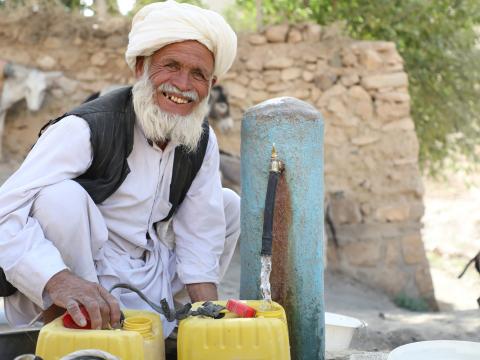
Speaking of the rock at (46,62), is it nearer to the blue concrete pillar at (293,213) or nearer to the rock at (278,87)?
the rock at (278,87)

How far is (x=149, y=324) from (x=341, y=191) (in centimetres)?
427

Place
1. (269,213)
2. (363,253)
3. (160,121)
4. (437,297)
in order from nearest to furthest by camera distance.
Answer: (269,213)
(160,121)
(363,253)
(437,297)

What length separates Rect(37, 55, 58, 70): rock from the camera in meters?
5.95

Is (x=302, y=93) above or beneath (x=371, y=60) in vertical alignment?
beneath

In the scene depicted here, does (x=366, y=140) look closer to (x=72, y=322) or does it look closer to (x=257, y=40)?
(x=257, y=40)

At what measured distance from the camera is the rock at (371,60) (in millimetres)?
5910

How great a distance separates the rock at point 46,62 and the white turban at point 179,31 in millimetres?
3679

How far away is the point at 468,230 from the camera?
1048 cm

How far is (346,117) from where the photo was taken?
19.3 feet

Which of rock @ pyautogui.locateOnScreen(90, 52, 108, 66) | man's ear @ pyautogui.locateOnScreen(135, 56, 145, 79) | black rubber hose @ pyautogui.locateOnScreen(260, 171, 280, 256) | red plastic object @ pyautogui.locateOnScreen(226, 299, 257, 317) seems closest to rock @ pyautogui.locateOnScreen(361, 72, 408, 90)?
rock @ pyautogui.locateOnScreen(90, 52, 108, 66)

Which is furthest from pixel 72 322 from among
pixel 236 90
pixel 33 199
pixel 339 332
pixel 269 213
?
pixel 236 90

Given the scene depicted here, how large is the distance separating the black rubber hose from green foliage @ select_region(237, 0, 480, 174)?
5.25m

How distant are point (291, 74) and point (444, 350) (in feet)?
13.7

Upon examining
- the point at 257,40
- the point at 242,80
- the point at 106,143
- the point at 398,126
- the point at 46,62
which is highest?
the point at 257,40
